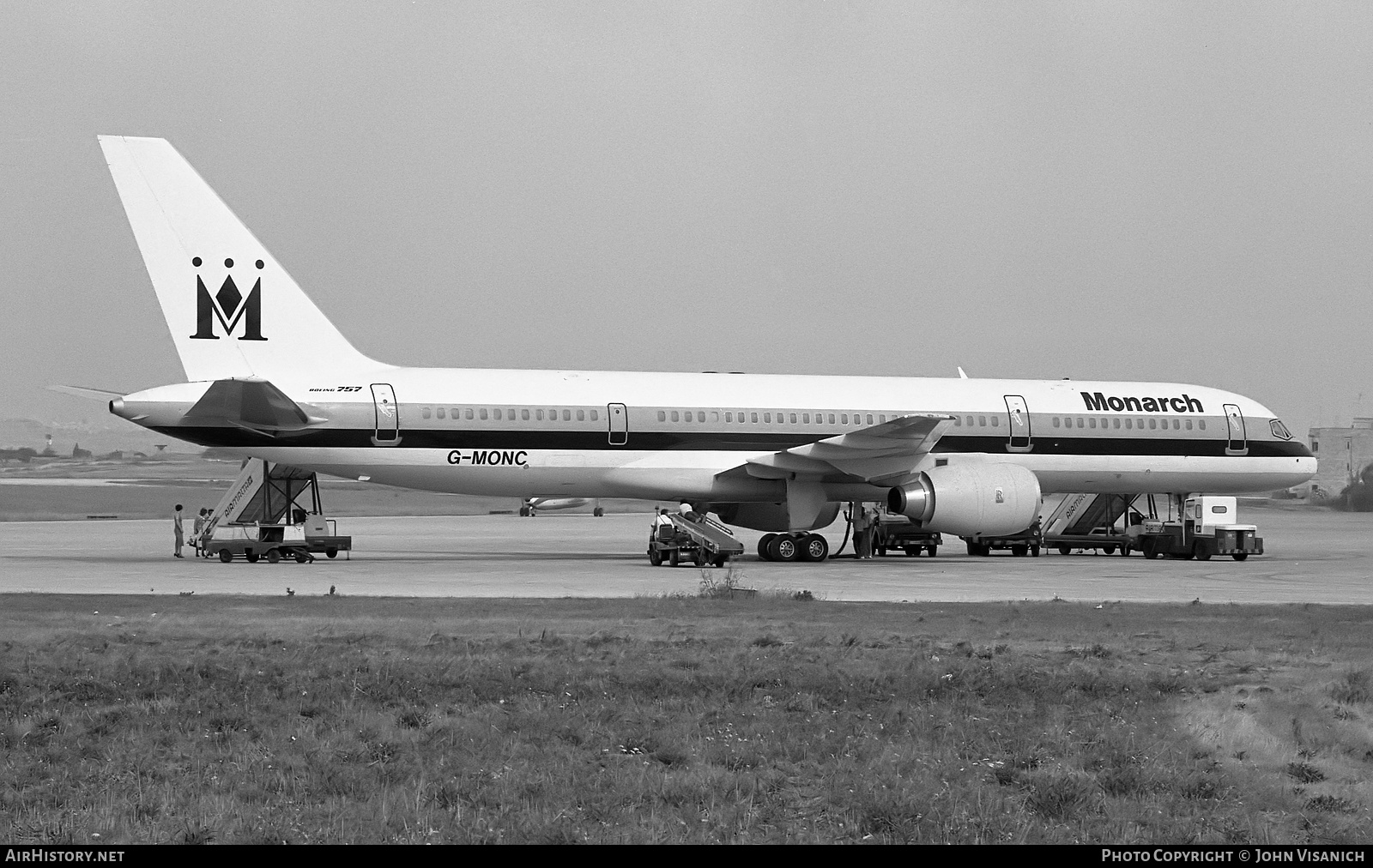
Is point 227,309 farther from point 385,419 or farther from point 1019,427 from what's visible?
point 1019,427

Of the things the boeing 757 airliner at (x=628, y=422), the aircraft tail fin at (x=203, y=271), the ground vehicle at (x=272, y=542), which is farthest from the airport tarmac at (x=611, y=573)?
the aircraft tail fin at (x=203, y=271)

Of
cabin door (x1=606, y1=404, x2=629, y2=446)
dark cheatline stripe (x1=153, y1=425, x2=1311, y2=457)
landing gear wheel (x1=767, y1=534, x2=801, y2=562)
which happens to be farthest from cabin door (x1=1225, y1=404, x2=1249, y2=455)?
cabin door (x1=606, y1=404, x2=629, y2=446)

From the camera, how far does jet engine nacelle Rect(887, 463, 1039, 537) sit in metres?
30.2

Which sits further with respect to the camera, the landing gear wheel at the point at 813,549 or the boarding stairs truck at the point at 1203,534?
the boarding stairs truck at the point at 1203,534

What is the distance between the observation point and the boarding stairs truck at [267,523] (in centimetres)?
2914

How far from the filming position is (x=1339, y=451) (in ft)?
297

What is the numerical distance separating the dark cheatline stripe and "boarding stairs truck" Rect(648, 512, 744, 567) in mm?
1972

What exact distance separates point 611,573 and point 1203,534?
1524 cm

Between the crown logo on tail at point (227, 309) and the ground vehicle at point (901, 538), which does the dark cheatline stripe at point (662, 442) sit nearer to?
the crown logo on tail at point (227, 309)

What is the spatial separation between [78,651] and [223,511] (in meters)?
17.7

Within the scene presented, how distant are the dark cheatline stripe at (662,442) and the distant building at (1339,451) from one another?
57.7 m

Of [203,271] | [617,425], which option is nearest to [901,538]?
[617,425]

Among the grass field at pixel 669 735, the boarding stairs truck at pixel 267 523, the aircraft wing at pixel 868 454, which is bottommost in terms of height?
the grass field at pixel 669 735
